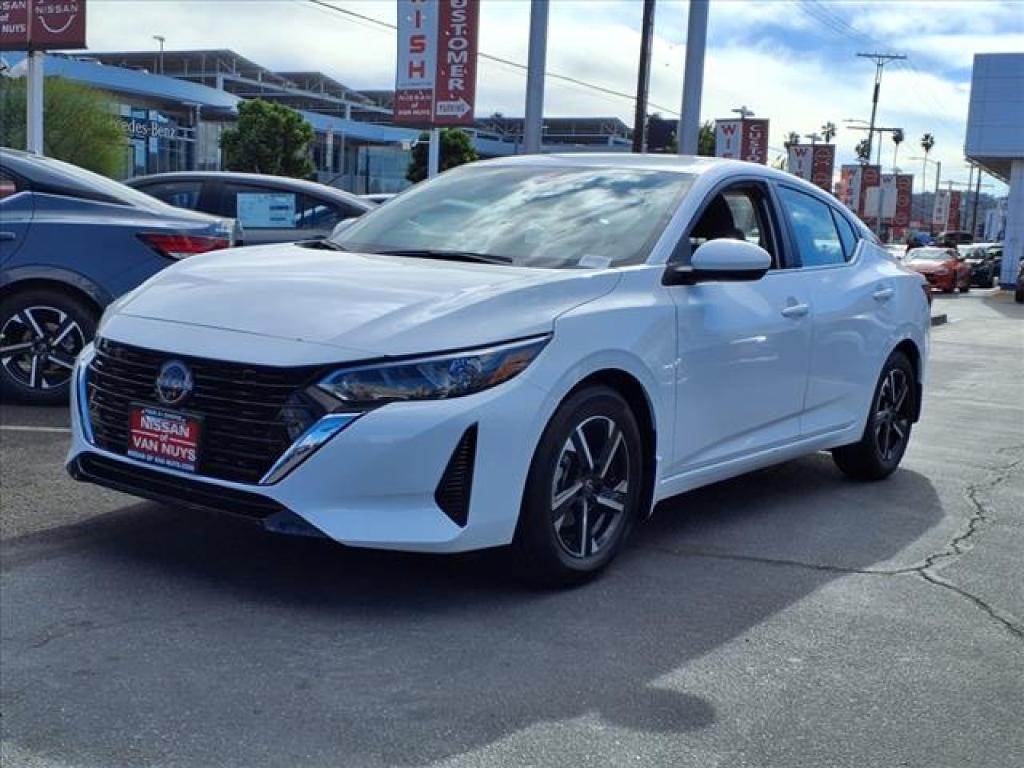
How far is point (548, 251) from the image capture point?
4.84m

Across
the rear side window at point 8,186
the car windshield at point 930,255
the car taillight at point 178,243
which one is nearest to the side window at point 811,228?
the car taillight at point 178,243

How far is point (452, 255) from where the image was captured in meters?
4.86

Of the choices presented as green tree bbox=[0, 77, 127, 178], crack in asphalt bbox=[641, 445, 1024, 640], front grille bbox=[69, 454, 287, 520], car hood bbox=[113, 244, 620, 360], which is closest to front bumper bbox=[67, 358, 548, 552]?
A: front grille bbox=[69, 454, 287, 520]

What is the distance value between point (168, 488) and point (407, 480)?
897 millimetres

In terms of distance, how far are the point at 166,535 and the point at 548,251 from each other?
1.96 m

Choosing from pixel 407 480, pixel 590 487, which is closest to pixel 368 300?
pixel 407 480

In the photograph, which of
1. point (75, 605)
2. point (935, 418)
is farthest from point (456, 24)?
point (75, 605)

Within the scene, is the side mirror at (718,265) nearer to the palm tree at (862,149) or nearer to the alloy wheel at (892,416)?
the alloy wheel at (892,416)

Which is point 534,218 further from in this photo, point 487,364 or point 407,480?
point 407,480

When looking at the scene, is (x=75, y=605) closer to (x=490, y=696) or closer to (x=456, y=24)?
(x=490, y=696)

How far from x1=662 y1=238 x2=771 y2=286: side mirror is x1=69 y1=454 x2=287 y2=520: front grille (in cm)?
189

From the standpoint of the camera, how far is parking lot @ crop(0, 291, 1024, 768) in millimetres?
3277

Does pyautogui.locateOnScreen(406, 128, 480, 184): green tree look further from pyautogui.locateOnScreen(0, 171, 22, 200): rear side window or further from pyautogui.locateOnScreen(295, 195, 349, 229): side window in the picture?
pyautogui.locateOnScreen(0, 171, 22, 200): rear side window

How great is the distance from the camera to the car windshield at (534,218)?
4.87 metres
